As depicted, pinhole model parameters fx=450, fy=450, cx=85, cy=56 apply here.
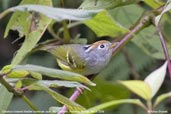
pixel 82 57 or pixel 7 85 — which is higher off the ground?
pixel 7 85

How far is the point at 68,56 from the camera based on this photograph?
171 centimetres

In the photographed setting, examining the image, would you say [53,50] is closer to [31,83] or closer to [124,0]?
[124,0]

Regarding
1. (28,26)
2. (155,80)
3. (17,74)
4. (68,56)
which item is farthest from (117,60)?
(155,80)

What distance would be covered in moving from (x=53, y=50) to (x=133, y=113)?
0.57 metres

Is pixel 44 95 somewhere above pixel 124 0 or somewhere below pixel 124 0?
below

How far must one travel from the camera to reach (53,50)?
1709 mm

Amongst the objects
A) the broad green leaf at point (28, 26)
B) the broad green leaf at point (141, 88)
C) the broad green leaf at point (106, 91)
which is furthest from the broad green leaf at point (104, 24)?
the broad green leaf at point (141, 88)

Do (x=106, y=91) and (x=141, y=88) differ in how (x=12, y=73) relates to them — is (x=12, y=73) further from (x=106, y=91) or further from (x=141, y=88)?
(x=106, y=91)

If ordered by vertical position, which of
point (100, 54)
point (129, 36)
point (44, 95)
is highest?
point (129, 36)

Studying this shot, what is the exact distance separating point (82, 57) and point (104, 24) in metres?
0.53

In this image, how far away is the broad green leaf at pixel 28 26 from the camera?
4.00 feet

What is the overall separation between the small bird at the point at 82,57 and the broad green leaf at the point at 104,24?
0.68ft

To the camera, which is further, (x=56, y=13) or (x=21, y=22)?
(x=21, y=22)

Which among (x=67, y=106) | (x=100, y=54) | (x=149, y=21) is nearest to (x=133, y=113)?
(x=100, y=54)
